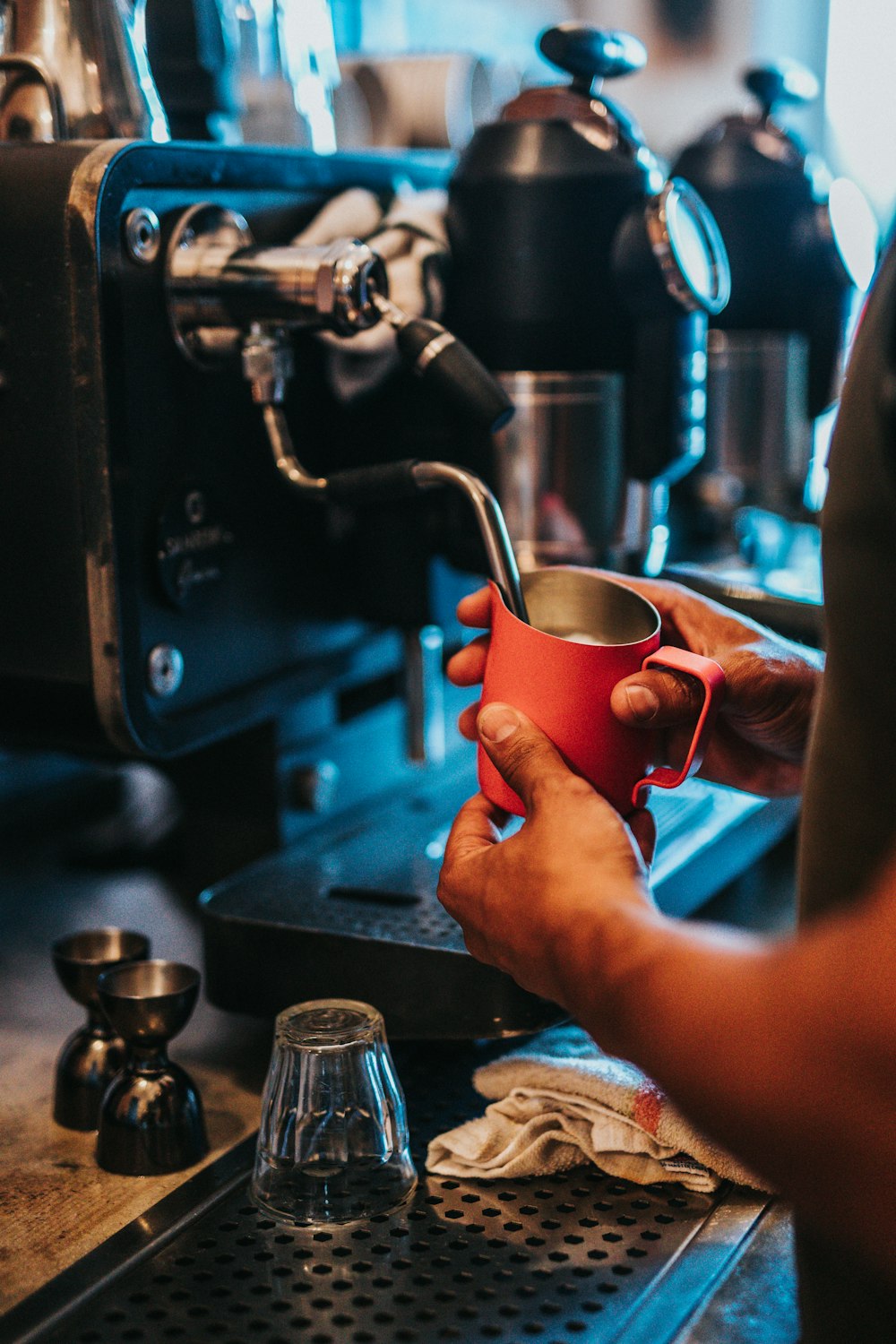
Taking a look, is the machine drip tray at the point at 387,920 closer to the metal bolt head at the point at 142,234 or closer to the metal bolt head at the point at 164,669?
the metal bolt head at the point at 164,669

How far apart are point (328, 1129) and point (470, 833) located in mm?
178

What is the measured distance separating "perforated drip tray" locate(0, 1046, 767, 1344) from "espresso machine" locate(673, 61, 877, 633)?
608mm

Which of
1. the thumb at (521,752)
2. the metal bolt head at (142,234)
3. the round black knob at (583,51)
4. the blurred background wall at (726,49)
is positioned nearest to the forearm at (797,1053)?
the thumb at (521,752)

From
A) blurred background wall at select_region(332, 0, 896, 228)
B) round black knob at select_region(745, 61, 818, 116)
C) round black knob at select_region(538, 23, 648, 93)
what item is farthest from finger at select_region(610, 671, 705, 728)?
blurred background wall at select_region(332, 0, 896, 228)

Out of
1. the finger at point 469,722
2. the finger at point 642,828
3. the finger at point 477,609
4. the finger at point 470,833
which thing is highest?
the finger at point 477,609

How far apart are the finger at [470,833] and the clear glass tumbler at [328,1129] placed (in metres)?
0.12

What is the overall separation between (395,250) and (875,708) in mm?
568

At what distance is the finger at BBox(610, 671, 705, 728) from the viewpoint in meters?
0.68

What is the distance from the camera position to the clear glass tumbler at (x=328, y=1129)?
73cm

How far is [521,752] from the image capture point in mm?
657

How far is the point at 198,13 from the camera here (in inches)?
39.8

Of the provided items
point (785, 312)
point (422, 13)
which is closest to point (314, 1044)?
point (785, 312)

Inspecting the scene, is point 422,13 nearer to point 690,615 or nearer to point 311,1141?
point 690,615

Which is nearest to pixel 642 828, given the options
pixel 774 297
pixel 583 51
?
pixel 583 51
